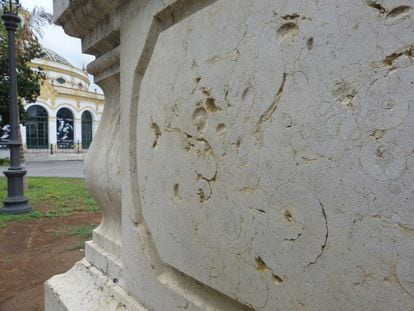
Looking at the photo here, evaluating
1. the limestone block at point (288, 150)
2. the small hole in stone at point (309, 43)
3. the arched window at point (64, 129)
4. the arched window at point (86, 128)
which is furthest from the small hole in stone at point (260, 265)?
the arched window at point (86, 128)

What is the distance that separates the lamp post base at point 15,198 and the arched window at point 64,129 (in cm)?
2355

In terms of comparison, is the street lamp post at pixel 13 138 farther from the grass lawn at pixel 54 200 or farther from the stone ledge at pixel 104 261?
the stone ledge at pixel 104 261

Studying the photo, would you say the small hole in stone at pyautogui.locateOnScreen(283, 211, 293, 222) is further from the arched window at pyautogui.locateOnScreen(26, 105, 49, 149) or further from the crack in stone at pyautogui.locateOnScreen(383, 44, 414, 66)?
the arched window at pyautogui.locateOnScreen(26, 105, 49, 149)

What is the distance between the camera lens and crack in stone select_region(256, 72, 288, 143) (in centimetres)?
71

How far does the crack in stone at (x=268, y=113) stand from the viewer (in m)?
0.71

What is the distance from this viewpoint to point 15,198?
617 cm

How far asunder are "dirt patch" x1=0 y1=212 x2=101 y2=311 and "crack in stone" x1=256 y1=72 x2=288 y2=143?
7.86 ft

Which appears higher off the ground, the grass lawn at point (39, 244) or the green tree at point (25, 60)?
the green tree at point (25, 60)

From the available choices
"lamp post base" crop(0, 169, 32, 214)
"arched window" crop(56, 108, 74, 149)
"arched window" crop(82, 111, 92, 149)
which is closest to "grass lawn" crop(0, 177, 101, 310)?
"lamp post base" crop(0, 169, 32, 214)

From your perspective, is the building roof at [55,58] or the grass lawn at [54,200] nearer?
the grass lawn at [54,200]

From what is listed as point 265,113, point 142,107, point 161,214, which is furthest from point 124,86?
point 265,113

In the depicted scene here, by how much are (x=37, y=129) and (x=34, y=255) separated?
26317 millimetres

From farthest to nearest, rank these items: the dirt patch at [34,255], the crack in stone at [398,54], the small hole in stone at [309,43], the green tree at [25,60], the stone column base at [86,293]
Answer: the green tree at [25,60]
the dirt patch at [34,255]
the stone column base at [86,293]
the small hole in stone at [309,43]
the crack in stone at [398,54]

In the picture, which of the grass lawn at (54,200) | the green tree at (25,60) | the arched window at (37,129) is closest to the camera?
the grass lawn at (54,200)
